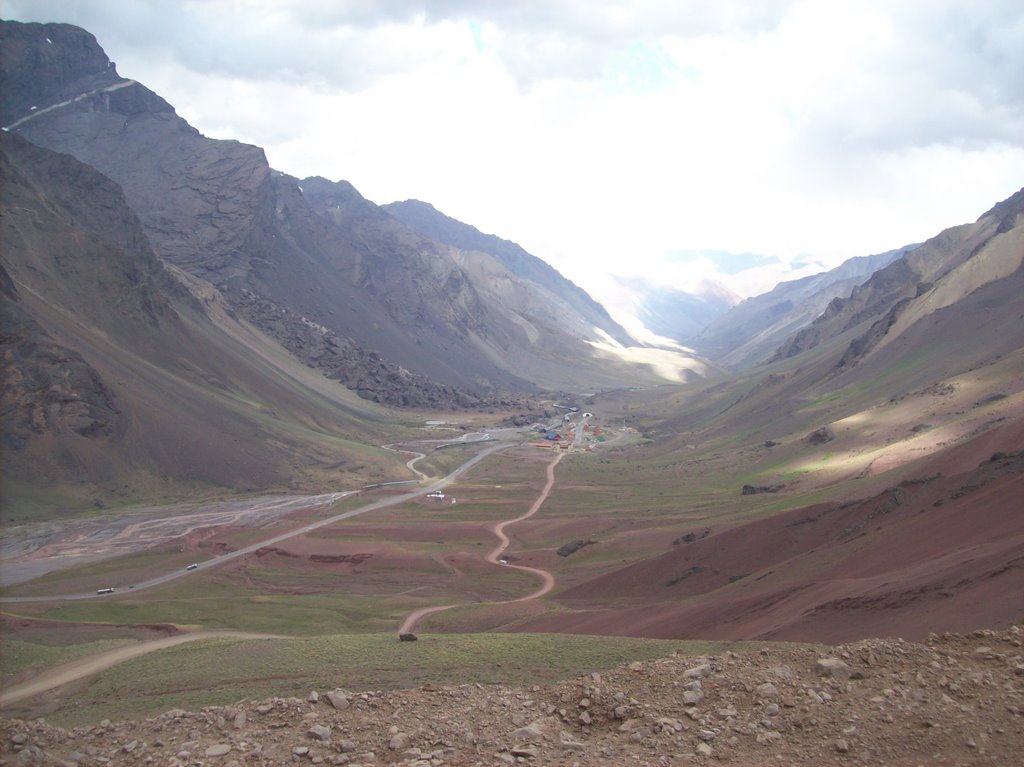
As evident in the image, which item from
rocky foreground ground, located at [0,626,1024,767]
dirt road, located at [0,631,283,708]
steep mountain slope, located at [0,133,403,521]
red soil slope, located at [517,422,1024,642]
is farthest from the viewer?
steep mountain slope, located at [0,133,403,521]

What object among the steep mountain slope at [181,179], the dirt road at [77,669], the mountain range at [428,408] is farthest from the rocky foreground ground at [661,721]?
the steep mountain slope at [181,179]

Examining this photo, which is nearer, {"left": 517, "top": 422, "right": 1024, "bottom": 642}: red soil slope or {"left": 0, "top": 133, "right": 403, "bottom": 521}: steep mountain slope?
{"left": 517, "top": 422, "right": 1024, "bottom": 642}: red soil slope

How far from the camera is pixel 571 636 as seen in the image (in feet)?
89.6

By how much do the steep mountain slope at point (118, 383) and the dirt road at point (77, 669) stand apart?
47.1 m

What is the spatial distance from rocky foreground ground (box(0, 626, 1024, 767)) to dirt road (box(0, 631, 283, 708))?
37.1 ft

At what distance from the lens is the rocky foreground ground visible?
13570 mm

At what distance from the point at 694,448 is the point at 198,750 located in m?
107

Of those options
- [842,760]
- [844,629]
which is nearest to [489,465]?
[844,629]

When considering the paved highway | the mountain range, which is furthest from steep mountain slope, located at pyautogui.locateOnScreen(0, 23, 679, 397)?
the paved highway

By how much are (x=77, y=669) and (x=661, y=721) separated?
24090 millimetres

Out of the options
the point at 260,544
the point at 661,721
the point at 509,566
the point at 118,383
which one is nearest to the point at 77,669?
the point at 661,721

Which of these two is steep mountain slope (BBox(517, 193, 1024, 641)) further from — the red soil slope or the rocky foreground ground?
the rocky foreground ground

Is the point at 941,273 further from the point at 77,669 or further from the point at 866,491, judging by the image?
the point at 77,669

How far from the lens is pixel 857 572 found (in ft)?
98.0
